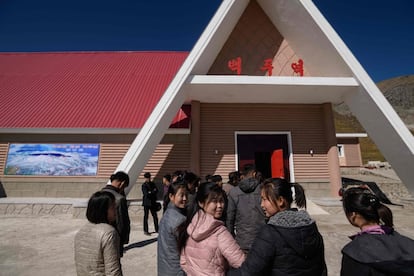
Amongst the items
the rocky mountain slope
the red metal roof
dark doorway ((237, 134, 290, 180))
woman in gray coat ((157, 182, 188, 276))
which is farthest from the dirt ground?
the rocky mountain slope

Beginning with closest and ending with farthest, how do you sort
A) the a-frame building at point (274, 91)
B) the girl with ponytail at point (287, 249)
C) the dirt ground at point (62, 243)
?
the girl with ponytail at point (287, 249) < the dirt ground at point (62, 243) < the a-frame building at point (274, 91)

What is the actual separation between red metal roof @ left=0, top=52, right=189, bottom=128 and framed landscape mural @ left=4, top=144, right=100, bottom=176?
0.99m

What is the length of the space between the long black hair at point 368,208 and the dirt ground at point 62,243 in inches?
116

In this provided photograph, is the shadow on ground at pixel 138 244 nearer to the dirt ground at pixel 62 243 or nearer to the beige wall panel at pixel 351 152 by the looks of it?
the dirt ground at pixel 62 243

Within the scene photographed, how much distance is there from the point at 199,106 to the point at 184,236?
8.40 m

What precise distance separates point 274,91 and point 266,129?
75.2 inches

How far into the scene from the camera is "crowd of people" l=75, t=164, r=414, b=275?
130 cm

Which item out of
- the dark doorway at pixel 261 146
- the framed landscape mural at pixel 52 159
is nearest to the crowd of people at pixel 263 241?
the dark doorway at pixel 261 146

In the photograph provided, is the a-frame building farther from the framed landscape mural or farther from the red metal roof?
the framed landscape mural

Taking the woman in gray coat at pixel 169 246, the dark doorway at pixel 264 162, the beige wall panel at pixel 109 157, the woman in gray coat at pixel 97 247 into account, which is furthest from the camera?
the dark doorway at pixel 264 162

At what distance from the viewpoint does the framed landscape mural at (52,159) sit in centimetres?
968

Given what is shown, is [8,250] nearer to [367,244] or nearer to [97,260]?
[97,260]

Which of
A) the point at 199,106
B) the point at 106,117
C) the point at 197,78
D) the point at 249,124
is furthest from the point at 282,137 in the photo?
the point at 106,117

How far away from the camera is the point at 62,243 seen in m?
5.22
